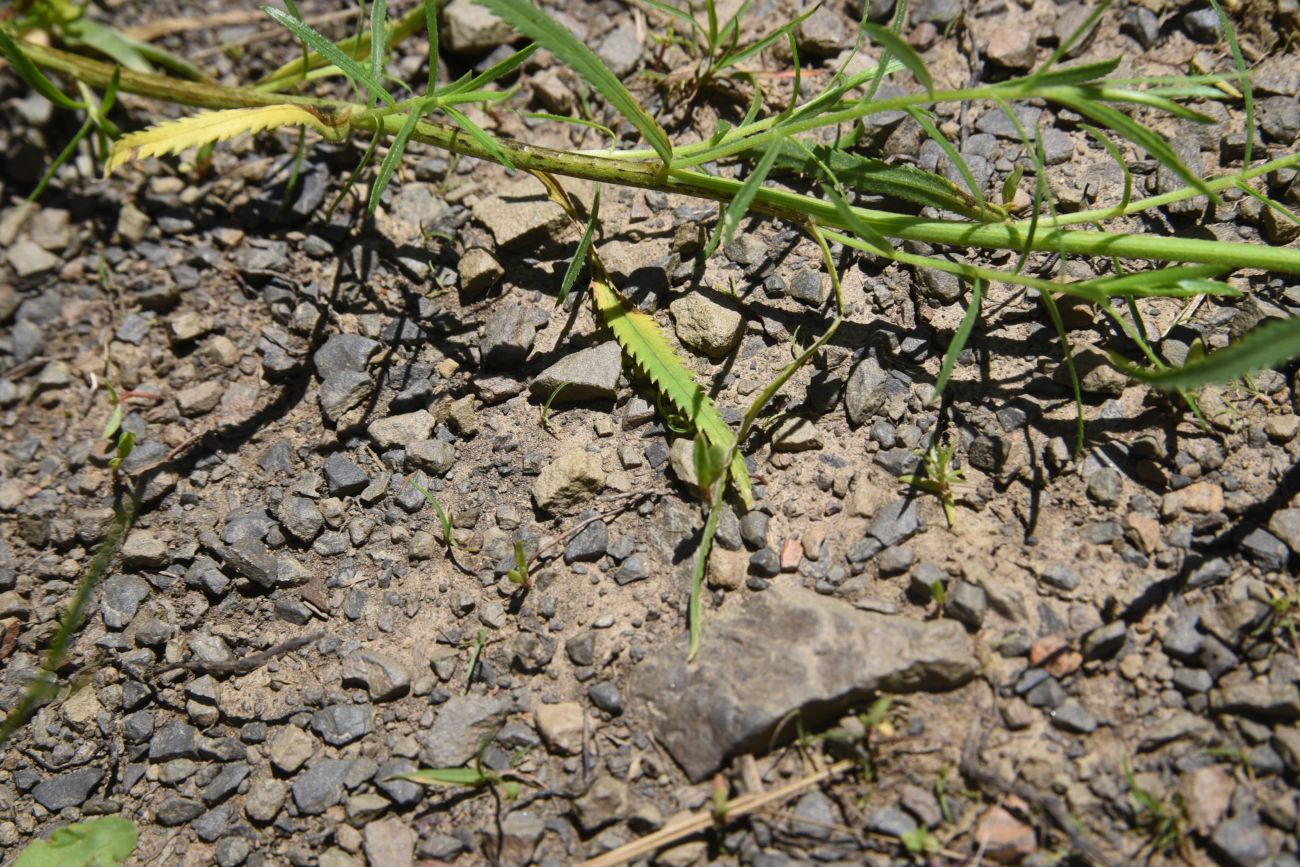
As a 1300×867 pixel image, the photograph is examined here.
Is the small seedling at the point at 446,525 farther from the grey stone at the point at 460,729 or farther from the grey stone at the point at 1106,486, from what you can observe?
the grey stone at the point at 1106,486

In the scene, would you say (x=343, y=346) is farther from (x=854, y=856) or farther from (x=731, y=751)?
(x=854, y=856)

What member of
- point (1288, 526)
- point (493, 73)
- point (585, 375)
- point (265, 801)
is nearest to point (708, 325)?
point (585, 375)

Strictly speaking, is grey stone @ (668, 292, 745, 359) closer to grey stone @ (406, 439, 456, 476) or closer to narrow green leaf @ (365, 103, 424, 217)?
grey stone @ (406, 439, 456, 476)

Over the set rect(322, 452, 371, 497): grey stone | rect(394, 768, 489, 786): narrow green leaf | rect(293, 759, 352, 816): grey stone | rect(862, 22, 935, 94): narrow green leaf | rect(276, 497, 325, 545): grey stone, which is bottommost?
rect(293, 759, 352, 816): grey stone

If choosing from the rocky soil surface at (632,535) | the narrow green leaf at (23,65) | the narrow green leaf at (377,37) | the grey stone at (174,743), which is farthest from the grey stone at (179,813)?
the narrow green leaf at (23,65)

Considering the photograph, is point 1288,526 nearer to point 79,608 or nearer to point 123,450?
point 79,608

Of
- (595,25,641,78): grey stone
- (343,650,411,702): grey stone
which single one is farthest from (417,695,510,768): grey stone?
(595,25,641,78): grey stone
